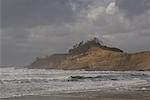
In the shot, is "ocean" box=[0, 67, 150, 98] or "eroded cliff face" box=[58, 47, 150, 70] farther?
"eroded cliff face" box=[58, 47, 150, 70]

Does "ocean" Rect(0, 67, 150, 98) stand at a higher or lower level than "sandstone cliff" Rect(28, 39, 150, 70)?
lower

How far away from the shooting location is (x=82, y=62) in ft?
492

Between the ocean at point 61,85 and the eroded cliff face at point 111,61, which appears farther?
the eroded cliff face at point 111,61

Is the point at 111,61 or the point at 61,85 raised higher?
the point at 111,61

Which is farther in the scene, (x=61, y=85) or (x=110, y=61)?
(x=110, y=61)

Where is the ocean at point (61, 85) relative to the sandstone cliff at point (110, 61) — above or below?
below

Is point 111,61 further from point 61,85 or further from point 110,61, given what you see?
point 61,85

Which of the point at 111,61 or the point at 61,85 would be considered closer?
the point at 61,85

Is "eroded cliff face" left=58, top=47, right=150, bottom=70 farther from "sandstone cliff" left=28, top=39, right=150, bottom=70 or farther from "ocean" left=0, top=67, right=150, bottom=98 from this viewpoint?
"ocean" left=0, top=67, right=150, bottom=98

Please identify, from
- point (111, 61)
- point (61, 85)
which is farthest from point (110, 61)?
point (61, 85)

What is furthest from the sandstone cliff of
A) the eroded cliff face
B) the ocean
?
the ocean

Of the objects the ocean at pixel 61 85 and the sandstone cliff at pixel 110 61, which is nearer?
the ocean at pixel 61 85

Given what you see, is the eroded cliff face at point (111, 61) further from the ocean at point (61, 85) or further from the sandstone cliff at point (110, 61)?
the ocean at point (61, 85)

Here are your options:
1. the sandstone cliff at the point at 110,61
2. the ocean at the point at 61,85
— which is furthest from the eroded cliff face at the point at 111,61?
the ocean at the point at 61,85
